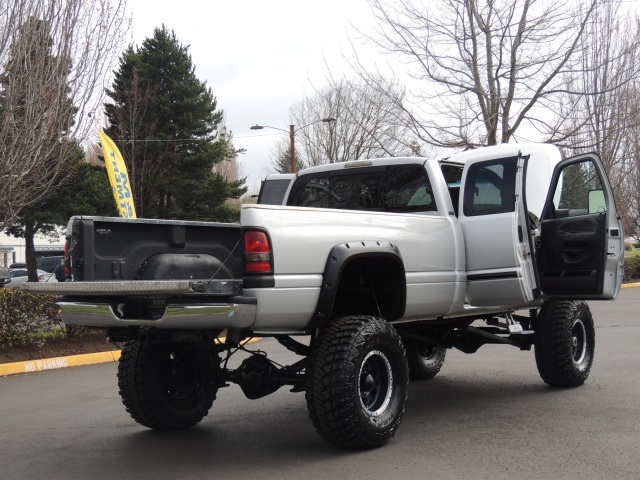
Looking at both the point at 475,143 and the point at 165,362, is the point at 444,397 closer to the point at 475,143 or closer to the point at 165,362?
the point at 165,362

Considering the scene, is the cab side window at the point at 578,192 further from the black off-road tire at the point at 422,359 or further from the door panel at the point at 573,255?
the black off-road tire at the point at 422,359

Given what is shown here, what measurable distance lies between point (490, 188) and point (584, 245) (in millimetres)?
1043

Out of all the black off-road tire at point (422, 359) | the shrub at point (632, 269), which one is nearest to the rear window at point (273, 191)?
the black off-road tire at point (422, 359)

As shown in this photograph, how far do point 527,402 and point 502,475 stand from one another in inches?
98.8

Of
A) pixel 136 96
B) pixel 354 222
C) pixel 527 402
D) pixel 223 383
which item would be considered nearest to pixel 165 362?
pixel 223 383

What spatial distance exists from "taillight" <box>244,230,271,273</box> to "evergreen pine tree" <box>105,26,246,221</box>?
81.3 ft

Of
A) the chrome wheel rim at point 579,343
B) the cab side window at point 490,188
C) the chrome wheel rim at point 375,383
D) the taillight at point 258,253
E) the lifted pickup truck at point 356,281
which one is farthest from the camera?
the chrome wheel rim at point 579,343

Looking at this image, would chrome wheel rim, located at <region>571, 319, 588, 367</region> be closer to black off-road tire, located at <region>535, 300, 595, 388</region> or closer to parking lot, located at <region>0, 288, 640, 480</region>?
black off-road tire, located at <region>535, 300, 595, 388</region>

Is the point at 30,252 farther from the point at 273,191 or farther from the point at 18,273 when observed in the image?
the point at 273,191

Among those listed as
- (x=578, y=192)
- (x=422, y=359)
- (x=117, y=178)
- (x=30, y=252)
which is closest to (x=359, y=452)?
(x=422, y=359)

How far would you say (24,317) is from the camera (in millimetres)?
10703

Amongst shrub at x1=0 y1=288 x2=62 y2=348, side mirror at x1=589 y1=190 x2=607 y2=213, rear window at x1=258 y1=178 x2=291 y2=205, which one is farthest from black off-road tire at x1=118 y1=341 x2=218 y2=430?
shrub at x1=0 y1=288 x2=62 y2=348

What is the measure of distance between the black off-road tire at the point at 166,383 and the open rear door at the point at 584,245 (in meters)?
3.19

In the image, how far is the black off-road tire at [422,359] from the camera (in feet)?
27.3
